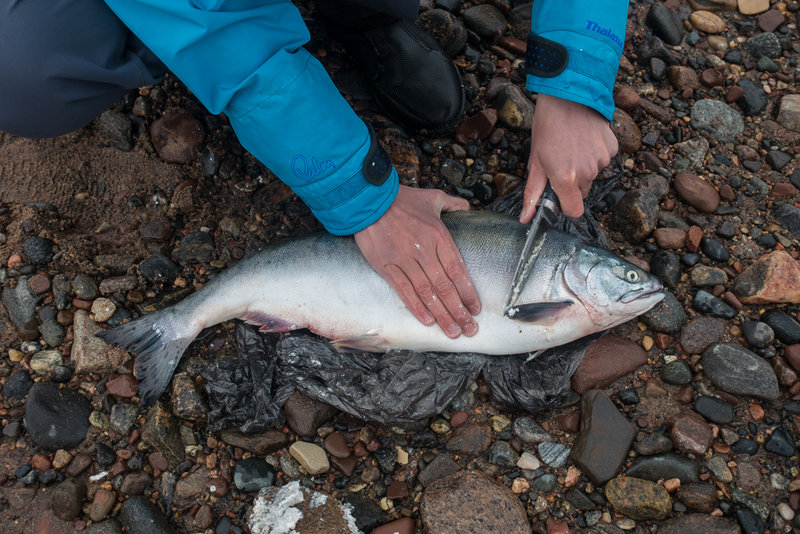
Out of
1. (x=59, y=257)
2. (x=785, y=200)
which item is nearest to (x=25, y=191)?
(x=59, y=257)

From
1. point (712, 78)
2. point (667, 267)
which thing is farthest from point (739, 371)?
point (712, 78)

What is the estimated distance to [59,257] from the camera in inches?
158

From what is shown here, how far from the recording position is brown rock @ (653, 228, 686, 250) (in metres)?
4.04

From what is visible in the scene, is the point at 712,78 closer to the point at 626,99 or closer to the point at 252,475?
the point at 626,99

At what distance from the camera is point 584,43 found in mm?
3068

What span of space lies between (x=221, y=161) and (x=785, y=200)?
4502 millimetres

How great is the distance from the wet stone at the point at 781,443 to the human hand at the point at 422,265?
2004 millimetres

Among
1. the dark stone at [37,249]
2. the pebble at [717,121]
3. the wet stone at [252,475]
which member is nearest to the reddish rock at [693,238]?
the pebble at [717,121]

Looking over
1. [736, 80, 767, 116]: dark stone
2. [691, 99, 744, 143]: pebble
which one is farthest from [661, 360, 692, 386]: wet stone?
[736, 80, 767, 116]: dark stone

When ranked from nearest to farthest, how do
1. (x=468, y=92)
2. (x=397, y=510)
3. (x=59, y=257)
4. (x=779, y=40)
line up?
(x=397, y=510) → (x=59, y=257) → (x=468, y=92) → (x=779, y=40)

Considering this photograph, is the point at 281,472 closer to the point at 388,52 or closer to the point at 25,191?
the point at 25,191

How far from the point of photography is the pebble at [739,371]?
11.5 ft

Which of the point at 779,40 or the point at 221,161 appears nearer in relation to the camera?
the point at 221,161

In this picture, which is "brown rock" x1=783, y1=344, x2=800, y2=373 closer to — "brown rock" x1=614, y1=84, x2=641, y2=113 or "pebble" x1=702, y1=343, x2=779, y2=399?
"pebble" x1=702, y1=343, x2=779, y2=399
